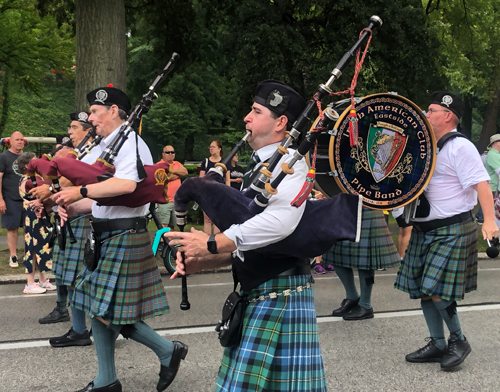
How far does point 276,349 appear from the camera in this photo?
8.14 feet

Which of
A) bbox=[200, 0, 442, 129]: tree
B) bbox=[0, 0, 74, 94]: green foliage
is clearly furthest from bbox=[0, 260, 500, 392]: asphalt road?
bbox=[0, 0, 74, 94]: green foliage

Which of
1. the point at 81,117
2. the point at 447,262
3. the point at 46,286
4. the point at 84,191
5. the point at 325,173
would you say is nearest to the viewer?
the point at 325,173

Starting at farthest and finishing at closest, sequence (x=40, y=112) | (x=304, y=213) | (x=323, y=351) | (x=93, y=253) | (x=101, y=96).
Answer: (x=40, y=112), (x=323, y=351), (x=101, y=96), (x=93, y=253), (x=304, y=213)

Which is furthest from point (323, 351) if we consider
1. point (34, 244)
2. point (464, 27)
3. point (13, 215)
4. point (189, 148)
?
point (189, 148)

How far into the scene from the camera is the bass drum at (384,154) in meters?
3.38

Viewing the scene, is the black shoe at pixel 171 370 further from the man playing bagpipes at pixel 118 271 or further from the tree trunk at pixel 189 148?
the tree trunk at pixel 189 148

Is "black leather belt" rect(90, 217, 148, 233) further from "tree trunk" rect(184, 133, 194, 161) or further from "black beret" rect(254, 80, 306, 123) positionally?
"tree trunk" rect(184, 133, 194, 161)

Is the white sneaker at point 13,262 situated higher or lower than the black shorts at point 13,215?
lower

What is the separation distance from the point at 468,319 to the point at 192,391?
2957 mm

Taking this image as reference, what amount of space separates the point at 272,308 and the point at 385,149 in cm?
146

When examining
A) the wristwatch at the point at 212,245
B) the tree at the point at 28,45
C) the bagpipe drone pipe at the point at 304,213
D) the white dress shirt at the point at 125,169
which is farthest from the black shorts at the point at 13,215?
the wristwatch at the point at 212,245

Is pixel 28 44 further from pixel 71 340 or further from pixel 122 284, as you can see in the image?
pixel 122 284

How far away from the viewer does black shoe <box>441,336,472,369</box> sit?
13.8 feet

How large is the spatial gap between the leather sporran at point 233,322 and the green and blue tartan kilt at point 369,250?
3.14 metres
